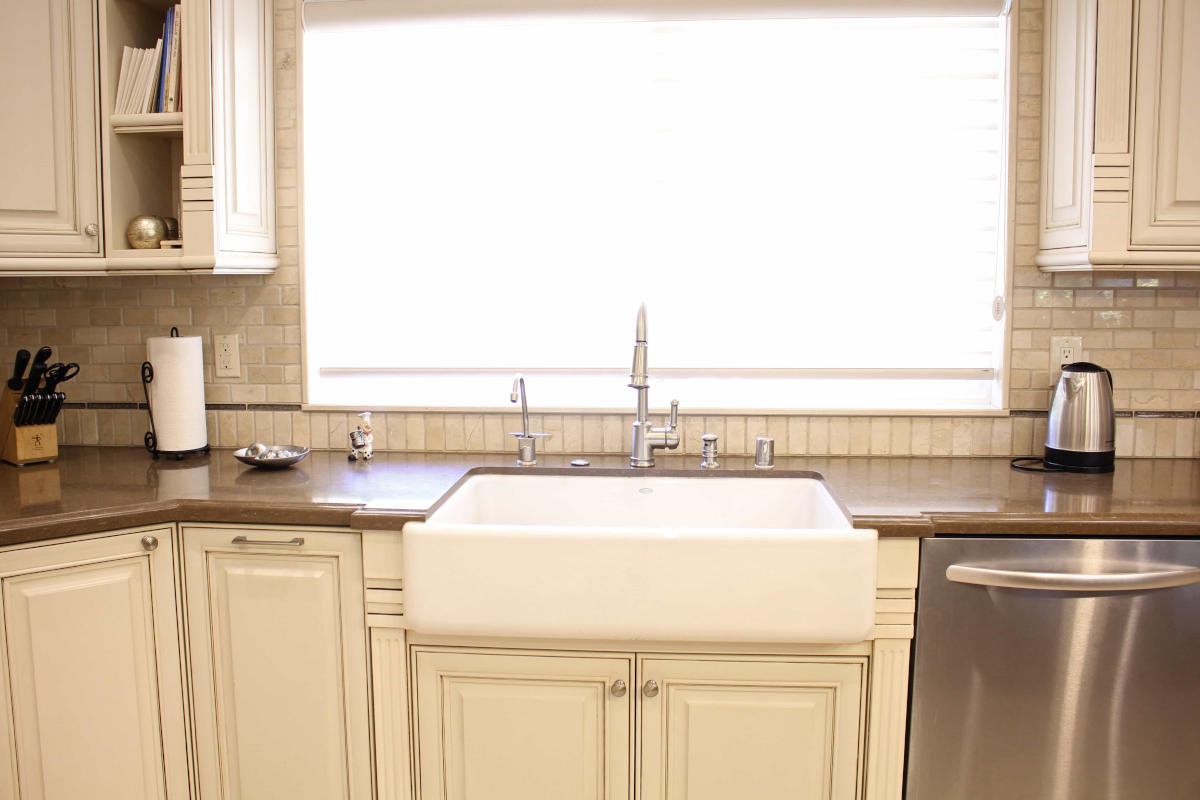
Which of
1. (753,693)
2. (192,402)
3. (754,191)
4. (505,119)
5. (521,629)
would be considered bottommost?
Result: (753,693)

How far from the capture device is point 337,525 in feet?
5.91

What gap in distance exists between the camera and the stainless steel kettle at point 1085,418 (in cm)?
210

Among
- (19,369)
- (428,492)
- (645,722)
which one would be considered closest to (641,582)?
(645,722)

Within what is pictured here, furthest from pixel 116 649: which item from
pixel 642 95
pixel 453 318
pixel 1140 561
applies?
pixel 1140 561

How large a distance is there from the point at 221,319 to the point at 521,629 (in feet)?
4.42

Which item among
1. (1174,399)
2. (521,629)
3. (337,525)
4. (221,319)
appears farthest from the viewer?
(221,319)

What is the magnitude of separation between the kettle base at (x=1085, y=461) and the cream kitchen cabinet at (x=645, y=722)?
827 millimetres

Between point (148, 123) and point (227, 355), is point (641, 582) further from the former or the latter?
point (148, 123)

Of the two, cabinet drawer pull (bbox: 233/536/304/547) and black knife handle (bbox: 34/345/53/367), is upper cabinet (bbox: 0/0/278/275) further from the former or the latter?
cabinet drawer pull (bbox: 233/536/304/547)

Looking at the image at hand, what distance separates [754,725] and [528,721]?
44cm

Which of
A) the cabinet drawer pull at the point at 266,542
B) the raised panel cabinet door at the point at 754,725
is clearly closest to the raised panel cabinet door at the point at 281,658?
the cabinet drawer pull at the point at 266,542

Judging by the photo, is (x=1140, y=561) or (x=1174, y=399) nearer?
(x=1140, y=561)

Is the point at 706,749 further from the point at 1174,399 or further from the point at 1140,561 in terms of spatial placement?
the point at 1174,399

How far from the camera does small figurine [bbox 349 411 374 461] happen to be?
90.1 inches
